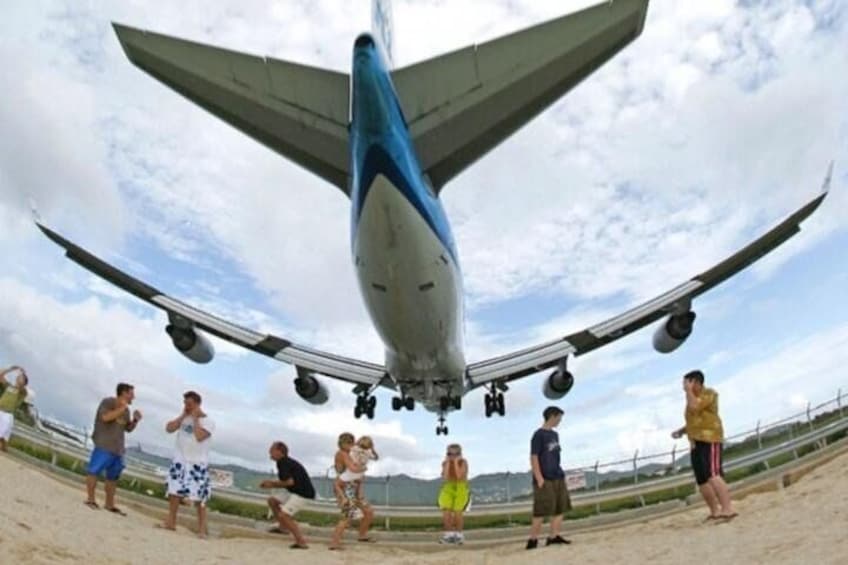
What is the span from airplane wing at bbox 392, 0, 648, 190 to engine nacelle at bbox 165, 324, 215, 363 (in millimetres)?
6813

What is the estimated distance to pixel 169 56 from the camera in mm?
10844

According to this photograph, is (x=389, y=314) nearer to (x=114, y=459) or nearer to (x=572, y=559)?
(x=114, y=459)

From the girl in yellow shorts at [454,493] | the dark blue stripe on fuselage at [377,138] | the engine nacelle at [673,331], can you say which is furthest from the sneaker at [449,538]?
the engine nacelle at [673,331]

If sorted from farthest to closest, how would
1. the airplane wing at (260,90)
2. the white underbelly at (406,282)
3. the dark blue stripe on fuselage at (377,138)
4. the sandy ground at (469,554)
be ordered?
the white underbelly at (406,282) < the dark blue stripe on fuselage at (377,138) < the airplane wing at (260,90) < the sandy ground at (469,554)

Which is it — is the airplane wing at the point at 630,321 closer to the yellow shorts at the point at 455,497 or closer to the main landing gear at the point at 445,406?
the main landing gear at the point at 445,406

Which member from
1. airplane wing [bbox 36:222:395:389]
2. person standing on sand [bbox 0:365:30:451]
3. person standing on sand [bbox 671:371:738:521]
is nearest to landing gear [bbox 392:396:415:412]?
airplane wing [bbox 36:222:395:389]

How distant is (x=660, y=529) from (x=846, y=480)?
186cm

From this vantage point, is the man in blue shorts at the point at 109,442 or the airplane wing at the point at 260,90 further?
the airplane wing at the point at 260,90

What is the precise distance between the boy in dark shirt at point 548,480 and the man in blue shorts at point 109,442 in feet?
14.9

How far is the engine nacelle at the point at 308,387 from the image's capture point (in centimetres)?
1917

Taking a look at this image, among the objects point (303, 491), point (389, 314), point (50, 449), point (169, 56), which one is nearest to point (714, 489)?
point (303, 491)

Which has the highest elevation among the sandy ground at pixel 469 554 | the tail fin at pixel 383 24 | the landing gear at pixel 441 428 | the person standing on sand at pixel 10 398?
the tail fin at pixel 383 24

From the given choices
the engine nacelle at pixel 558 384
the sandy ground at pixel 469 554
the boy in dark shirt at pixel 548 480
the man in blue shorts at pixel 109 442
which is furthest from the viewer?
the engine nacelle at pixel 558 384

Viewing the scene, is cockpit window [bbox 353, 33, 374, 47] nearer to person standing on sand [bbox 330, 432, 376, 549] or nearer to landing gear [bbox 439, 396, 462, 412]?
person standing on sand [bbox 330, 432, 376, 549]
